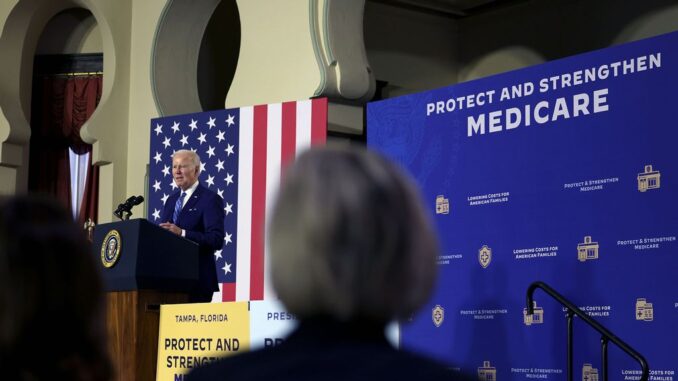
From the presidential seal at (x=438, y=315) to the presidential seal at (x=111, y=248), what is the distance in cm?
218

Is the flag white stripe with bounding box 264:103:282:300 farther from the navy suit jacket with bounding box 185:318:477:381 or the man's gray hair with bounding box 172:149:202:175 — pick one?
the navy suit jacket with bounding box 185:318:477:381

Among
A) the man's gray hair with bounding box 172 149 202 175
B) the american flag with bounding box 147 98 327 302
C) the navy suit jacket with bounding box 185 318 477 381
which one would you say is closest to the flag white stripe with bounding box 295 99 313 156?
the american flag with bounding box 147 98 327 302

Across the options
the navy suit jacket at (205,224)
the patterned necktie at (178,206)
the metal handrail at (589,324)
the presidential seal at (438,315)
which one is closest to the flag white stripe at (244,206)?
the navy suit jacket at (205,224)

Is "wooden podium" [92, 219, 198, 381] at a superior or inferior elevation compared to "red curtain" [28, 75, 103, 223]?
inferior

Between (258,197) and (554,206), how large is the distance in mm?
3105

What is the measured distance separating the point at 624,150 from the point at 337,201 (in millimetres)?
4896

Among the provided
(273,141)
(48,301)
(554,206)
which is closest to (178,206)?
(273,141)

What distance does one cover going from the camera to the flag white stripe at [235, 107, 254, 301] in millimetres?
8664

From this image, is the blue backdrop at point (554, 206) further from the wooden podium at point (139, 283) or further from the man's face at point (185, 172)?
the man's face at point (185, 172)

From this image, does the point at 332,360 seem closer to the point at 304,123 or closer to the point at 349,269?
the point at 349,269

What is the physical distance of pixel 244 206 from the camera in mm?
8836

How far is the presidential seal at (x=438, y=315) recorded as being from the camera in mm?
7082

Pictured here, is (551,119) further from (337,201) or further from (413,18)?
(413,18)

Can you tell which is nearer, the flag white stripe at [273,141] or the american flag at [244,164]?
the american flag at [244,164]
